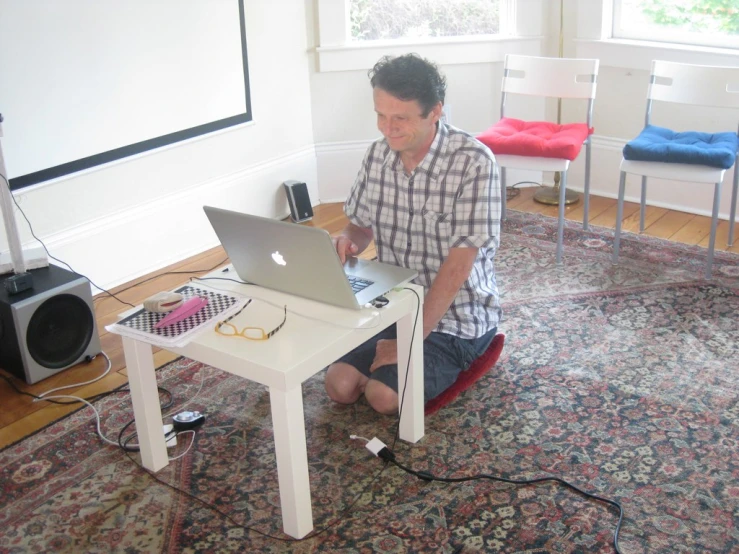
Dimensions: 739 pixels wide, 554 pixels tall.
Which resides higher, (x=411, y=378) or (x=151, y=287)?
(x=411, y=378)

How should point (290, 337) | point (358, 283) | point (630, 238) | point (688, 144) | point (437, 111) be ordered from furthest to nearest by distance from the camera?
point (630, 238) → point (688, 144) → point (437, 111) → point (358, 283) → point (290, 337)

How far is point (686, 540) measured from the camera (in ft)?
6.80

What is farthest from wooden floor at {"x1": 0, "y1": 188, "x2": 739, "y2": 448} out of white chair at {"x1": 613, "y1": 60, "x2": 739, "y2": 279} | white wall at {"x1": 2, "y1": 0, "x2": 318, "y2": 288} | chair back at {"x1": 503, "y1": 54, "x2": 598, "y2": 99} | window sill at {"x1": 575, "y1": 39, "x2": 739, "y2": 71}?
window sill at {"x1": 575, "y1": 39, "x2": 739, "y2": 71}

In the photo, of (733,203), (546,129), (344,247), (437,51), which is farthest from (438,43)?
(344,247)

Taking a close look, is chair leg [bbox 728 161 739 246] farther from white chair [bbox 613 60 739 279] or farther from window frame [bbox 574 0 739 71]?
window frame [bbox 574 0 739 71]

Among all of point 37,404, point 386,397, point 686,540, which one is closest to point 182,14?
point 37,404

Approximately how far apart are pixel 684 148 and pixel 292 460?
7.23ft

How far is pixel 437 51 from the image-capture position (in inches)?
172

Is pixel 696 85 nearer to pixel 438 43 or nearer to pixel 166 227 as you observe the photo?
pixel 438 43

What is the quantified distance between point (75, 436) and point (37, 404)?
0.27m

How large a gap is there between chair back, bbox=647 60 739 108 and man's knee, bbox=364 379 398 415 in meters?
2.08

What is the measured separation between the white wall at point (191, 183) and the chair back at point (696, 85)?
1.70 meters

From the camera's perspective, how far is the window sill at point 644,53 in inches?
155

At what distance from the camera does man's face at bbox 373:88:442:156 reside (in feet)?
7.60
